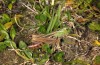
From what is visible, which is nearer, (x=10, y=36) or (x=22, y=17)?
(x=10, y=36)

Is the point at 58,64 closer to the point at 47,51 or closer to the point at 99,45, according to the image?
the point at 47,51

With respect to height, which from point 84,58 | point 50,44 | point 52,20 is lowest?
point 84,58

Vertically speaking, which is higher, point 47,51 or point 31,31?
point 31,31

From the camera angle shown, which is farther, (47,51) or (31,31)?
(31,31)

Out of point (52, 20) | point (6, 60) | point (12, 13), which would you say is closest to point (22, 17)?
point (12, 13)

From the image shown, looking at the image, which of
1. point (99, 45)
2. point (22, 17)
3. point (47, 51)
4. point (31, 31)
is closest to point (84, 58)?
point (99, 45)

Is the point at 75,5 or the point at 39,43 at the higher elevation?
the point at 75,5

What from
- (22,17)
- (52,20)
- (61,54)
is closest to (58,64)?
(61,54)

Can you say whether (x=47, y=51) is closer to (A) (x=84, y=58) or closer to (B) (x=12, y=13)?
(A) (x=84, y=58)
